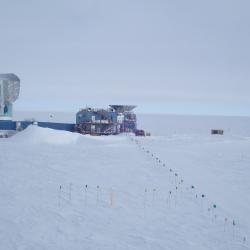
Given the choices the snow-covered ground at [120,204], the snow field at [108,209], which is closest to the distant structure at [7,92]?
the snow-covered ground at [120,204]

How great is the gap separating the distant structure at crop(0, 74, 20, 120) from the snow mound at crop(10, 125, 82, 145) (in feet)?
44.8

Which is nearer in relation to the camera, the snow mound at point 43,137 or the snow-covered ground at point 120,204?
the snow-covered ground at point 120,204

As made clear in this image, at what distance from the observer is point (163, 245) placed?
10961mm

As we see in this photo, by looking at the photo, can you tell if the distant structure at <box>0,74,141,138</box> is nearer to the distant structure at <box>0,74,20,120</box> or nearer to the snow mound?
the distant structure at <box>0,74,20,120</box>

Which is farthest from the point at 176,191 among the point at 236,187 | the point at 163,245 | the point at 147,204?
the point at 163,245

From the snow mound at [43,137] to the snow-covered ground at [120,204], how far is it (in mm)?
12004

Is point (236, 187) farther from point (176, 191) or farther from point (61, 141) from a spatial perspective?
point (61, 141)

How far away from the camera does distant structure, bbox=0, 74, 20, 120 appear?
5312cm

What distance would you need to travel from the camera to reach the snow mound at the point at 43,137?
4018 centimetres

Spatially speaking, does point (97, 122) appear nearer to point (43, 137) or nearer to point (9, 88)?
point (9, 88)

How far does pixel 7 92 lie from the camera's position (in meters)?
53.8

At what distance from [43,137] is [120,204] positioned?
92.2 feet

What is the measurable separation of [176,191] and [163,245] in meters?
7.33

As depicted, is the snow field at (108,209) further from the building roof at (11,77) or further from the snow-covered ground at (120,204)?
the building roof at (11,77)
